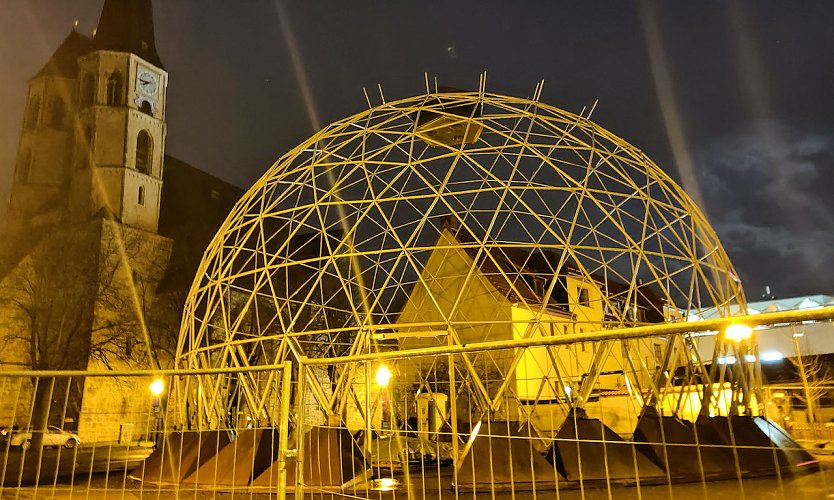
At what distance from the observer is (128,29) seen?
39438 mm

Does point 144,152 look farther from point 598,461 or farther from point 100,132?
point 598,461

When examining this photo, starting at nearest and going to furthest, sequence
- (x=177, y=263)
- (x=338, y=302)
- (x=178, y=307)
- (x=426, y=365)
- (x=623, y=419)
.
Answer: (x=623, y=419)
(x=426, y=365)
(x=178, y=307)
(x=177, y=263)
(x=338, y=302)

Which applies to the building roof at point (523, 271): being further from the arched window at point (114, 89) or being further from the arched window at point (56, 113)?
the arched window at point (56, 113)

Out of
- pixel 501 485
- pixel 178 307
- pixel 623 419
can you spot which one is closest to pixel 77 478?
pixel 501 485

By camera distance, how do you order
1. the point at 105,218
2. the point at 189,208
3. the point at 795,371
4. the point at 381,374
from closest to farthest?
the point at 381,374 → the point at 795,371 → the point at 105,218 → the point at 189,208

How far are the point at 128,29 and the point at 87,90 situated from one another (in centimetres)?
506

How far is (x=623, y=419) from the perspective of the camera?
16.4 meters

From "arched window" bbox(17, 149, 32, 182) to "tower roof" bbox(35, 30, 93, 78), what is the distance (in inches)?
212

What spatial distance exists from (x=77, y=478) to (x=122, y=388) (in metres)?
17.5

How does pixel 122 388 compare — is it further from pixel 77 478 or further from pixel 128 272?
pixel 77 478

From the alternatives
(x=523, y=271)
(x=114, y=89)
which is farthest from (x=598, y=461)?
(x=114, y=89)

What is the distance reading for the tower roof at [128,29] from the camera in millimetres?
38438

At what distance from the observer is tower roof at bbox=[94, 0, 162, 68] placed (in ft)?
126

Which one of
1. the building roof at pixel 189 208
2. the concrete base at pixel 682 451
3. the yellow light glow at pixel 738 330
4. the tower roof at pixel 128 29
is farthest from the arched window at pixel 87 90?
the yellow light glow at pixel 738 330
